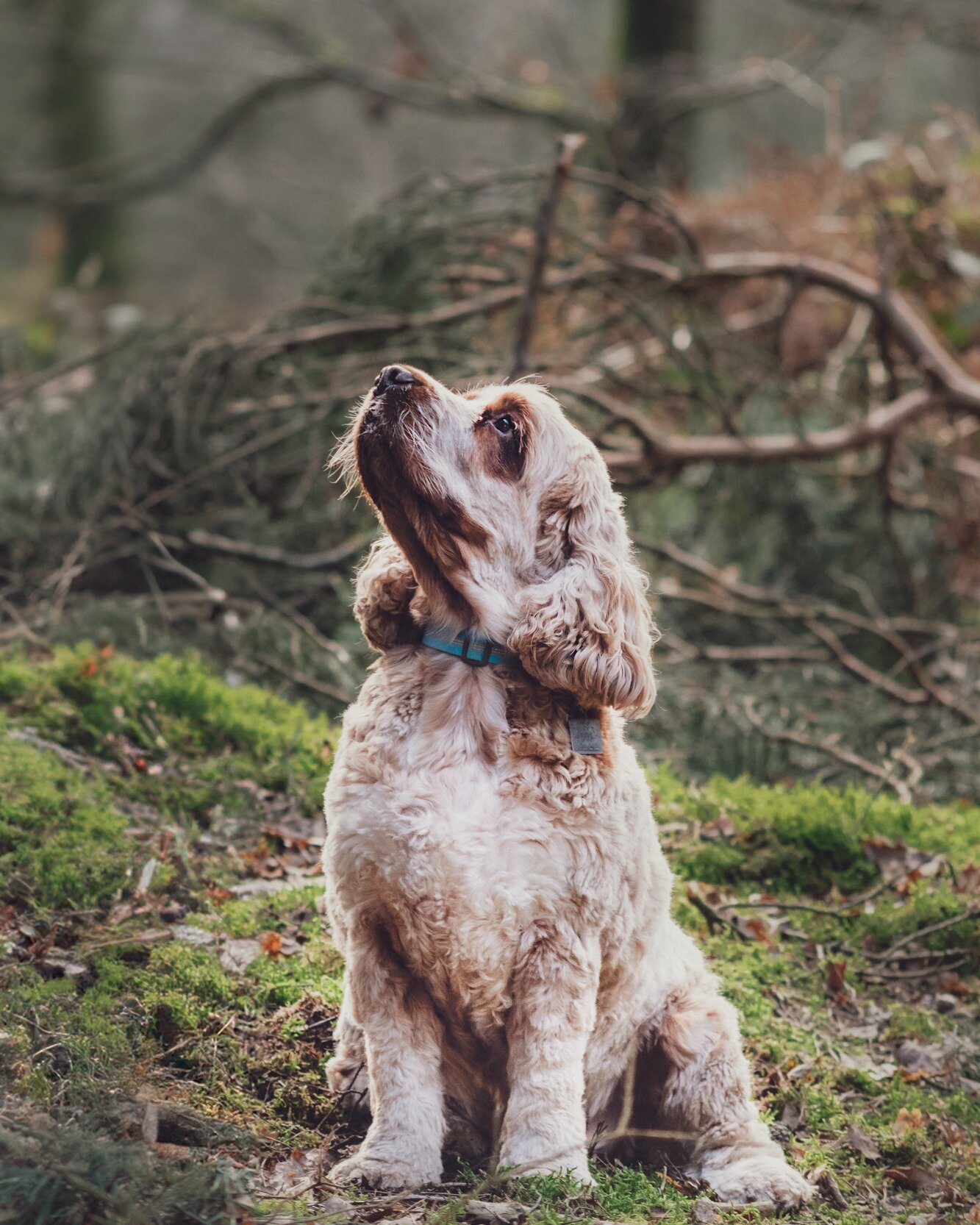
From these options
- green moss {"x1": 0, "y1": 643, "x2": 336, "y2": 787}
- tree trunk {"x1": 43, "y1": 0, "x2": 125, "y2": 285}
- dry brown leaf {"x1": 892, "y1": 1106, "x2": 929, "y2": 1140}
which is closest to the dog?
dry brown leaf {"x1": 892, "y1": 1106, "x2": 929, "y2": 1140}

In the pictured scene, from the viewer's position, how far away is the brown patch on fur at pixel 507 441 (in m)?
3.65

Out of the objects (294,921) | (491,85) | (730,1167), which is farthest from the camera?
(491,85)

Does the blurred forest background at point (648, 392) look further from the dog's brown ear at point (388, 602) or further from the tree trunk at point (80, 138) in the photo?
the tree trunk at point (80, 138)

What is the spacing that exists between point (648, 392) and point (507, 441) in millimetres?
6246

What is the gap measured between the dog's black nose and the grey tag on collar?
1038 millimetres

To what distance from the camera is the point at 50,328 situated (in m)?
14.3

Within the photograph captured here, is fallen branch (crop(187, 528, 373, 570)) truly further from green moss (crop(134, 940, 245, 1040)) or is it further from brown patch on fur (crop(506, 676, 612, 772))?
brown patch on fur (crop(506, 676, 612, 772))

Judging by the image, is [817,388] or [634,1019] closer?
[634,1019]

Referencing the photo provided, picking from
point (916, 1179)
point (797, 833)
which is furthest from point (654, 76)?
point (916, 1179)

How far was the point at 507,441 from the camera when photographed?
3.68 metres

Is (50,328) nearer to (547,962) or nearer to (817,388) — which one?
(817,388)

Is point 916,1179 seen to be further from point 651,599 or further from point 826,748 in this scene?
point 651,599

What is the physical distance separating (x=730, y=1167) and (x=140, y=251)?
21.5m

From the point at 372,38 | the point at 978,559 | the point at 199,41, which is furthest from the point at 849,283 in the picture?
the point at 199,41
